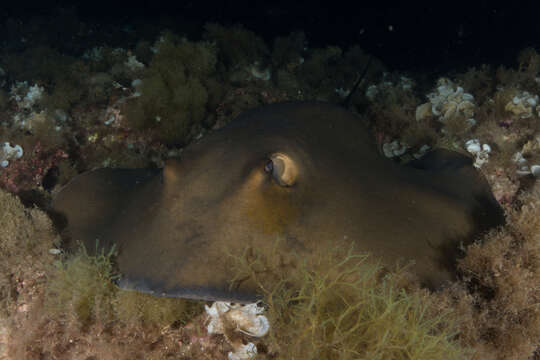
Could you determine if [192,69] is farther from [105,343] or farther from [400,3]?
[400,3]

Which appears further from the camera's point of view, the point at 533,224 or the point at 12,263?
the point at 12,263

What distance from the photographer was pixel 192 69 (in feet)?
21.1

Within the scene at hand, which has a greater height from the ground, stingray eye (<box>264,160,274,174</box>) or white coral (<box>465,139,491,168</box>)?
white coral (<box>465,139,491,168</box>)

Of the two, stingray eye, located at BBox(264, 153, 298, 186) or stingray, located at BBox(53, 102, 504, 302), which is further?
stingray eye, located at BBox(264, 153, 298, 186)

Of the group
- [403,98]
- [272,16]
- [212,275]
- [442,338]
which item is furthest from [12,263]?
[272,16]

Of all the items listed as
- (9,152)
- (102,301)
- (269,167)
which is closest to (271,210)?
(269,167)

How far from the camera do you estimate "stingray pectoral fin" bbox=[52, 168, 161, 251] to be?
3.09 m

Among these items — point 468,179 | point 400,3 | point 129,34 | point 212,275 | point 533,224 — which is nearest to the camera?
point 212,275

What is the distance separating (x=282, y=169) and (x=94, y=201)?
213 cm

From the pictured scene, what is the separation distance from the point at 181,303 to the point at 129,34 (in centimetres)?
1811

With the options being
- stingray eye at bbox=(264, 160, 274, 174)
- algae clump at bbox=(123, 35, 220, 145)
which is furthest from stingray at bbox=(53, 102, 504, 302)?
algae clump at bbox=(123, 35, 220, 145)

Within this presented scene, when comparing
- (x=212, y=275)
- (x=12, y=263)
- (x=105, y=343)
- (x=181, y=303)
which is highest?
(x=212, y=275)

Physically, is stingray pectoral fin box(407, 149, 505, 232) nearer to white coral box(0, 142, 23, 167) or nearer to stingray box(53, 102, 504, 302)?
stingray box(53, 102, 504, 302)

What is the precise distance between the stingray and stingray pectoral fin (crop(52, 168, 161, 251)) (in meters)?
0.01
